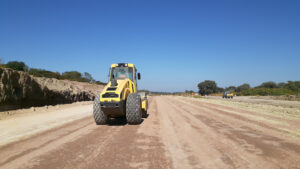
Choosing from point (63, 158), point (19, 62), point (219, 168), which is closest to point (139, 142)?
point (63, 158)

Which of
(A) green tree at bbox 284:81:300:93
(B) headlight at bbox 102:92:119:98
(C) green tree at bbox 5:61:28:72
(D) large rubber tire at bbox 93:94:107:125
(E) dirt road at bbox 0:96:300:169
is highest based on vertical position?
(C) green tree at bbox 5:61:28:72

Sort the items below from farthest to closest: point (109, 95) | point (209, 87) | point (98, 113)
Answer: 1. point (209, 87)
2. point (98, 113)
3. point (109, 95)

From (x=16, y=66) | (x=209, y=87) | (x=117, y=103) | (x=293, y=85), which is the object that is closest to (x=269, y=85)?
(x=293, y=85)

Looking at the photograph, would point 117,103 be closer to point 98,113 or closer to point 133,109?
point 133,109

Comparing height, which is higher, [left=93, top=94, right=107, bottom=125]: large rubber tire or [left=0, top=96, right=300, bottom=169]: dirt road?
[left=93, top=94, right=107, bottom=125]: large rubber tire

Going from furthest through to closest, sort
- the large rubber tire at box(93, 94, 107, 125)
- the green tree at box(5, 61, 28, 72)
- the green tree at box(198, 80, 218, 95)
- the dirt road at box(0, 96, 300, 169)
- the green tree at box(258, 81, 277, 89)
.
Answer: the green tree at box(198, 80, 218, 95) → the green tree at box(258, 81, 277, 89) → the green tree at box(5, 61, 28, 72) → the large rubber tire at box(93, 94, 107, 125) → the dirt road at box(0, 96, 300, 169)

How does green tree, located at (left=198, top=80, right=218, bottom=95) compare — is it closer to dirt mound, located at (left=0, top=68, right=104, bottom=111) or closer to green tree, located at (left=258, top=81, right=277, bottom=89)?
green tree, located at (left=258, top=81, right=277, bottom=89)

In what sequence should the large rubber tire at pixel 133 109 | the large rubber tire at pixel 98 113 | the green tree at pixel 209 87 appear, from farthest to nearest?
the green tree at pixel 209 87 → the large rubber tire at pixel 98 113 → the large rubber tire at pixel 133 109

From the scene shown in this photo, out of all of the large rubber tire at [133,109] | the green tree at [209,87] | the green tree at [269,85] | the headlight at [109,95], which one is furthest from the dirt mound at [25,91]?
the green tree at [269,85]

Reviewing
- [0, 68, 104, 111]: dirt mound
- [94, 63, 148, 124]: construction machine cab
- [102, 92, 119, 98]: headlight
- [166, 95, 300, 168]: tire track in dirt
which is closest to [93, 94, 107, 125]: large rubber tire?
[94, 63, 148, 124]: construction machine cab

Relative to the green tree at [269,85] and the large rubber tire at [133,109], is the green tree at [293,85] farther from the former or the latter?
the large rubber tire at [133,109]

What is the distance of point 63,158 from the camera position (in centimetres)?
357

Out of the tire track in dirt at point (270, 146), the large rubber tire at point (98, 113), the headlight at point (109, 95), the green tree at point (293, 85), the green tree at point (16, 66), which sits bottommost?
the tire track in dirt at point (270, 146)

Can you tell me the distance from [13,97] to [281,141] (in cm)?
1416
